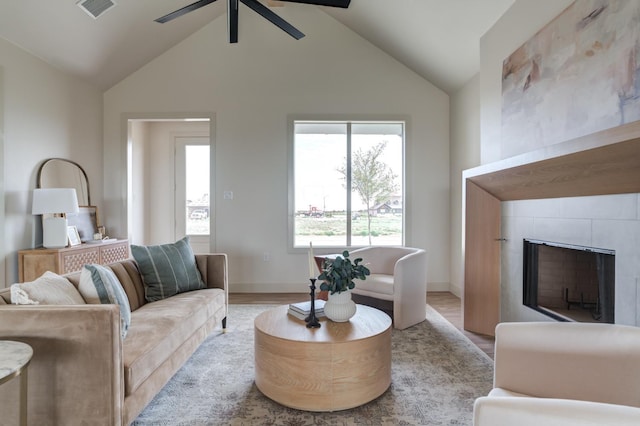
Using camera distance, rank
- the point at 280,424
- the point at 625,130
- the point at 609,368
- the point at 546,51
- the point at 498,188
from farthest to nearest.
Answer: the point at 498,188
the point at 546,51
the point at 280,424
the point at 625,130
the point at 609,368

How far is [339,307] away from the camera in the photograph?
2219mm

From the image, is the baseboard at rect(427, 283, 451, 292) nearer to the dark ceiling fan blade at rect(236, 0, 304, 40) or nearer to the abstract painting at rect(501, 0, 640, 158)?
the abstract painting at rect(501, 0, 640, 158)

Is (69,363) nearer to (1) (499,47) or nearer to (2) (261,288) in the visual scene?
(2) (261,288)

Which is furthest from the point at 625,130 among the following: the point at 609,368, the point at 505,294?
the point at 505,294

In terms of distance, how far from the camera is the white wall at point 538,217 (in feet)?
5.90

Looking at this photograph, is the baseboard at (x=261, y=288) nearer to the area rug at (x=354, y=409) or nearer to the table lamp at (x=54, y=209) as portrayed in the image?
the area rug at (x=354, y=409)

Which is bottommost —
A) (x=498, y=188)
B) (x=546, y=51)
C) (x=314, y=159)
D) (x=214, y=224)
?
(x=214, y=224)

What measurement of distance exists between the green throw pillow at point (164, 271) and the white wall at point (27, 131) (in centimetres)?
153

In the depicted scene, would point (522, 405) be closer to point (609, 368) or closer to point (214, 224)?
point (609, 368)

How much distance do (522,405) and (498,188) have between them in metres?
2.32

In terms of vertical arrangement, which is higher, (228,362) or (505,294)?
(505,294)

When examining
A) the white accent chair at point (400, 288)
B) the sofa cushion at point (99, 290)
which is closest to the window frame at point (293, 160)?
the white accent chair at point (400, 288)

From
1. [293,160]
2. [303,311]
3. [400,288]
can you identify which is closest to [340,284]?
[303,311]

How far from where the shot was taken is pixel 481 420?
93 cm
